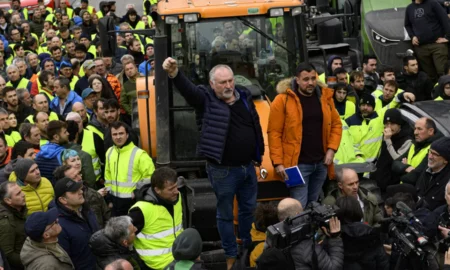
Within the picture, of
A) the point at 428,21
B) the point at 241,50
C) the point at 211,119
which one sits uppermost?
the point at 241,50

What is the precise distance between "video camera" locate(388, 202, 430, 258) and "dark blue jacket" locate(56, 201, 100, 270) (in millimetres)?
2430

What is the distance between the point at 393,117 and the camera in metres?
10.2

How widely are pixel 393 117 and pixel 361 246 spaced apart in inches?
143

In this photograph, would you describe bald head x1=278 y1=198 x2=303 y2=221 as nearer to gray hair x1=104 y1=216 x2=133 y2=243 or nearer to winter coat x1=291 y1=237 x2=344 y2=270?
winter coat x1=291 y1=237 x2=344 y2=270

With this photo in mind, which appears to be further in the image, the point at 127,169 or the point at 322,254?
the point at 127,169

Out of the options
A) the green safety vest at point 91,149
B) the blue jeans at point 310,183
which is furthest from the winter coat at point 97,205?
the blue jeans at point 310,183

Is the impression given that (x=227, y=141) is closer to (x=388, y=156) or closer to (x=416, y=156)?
(x=416, y=156)

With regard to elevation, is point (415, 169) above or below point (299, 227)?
below

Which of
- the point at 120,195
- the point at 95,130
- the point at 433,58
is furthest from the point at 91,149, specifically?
the point at 433,58

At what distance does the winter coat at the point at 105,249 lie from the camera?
6.98 m

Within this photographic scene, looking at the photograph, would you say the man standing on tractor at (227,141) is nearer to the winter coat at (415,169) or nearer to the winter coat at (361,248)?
the winter coat at (361,248)

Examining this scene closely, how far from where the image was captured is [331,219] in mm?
6648

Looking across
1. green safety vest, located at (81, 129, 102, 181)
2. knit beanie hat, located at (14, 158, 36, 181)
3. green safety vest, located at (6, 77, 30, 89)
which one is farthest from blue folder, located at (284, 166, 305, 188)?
green safety vest, located at (6, 77, 30, 89)

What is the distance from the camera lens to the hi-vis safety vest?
7.52 m
